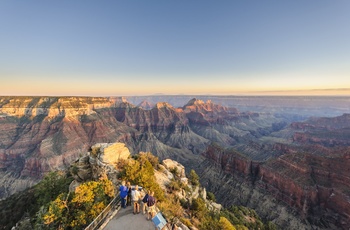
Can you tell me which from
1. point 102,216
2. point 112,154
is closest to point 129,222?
point 102,216

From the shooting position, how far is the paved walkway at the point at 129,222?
1380 cm

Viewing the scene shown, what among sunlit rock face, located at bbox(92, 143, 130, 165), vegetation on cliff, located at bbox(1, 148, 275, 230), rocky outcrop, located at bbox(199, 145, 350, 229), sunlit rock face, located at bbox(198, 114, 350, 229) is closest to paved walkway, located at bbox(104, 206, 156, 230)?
vegetation on cliff, located at bbox(1, 148, 275, 230)

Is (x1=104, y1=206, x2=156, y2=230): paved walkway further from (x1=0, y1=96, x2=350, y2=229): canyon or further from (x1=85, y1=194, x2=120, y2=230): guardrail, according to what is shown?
(x1=0, y1=96, x2=350, y2=229): canyon

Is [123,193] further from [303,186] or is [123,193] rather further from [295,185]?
[295,185]

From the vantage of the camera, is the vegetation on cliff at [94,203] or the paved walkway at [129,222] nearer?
the paved walkway at [129,222]

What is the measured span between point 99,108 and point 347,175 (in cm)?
18212

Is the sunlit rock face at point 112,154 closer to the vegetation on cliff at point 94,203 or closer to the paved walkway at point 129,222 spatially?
the vegetation on cliff at point 94,203

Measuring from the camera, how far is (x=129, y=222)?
14.3m

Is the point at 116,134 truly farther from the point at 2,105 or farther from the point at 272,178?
the point at 272,178

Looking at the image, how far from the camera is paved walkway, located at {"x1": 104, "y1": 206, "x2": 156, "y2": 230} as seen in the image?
13.8 meters

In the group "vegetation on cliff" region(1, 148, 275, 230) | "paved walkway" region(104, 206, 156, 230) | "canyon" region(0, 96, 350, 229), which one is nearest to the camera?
"paved walkway" region(104, 206, 156, 230)

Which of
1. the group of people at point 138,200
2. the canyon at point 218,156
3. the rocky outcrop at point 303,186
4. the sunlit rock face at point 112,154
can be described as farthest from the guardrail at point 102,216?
the rocky outcrop at point 303,186

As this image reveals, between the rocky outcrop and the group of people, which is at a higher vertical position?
the group of people

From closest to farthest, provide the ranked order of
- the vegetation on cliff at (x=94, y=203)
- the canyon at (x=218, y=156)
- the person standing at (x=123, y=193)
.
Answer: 1. the person standing at (x=123, y=193)
2. the vegetation on cliff at (x=94, y=203)
3. the canyon at (x=218, y=156)
